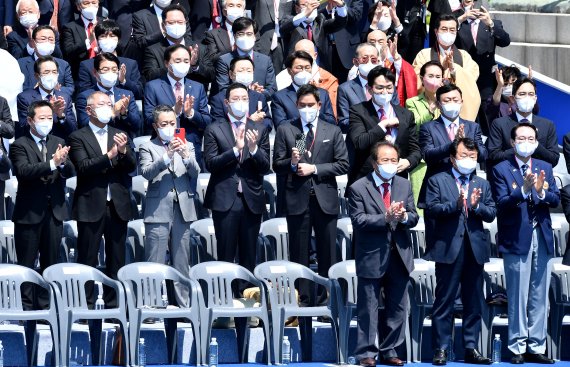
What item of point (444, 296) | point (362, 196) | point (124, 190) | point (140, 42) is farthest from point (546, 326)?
point (140, 42)

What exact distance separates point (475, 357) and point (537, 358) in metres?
0.60

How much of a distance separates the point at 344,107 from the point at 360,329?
2.78 m

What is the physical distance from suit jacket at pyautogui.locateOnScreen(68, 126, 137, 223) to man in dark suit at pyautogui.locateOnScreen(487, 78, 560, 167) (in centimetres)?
352

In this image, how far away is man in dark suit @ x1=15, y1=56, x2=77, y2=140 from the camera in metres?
17.8

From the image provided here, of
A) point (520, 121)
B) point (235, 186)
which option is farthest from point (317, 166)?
point (520, 121)

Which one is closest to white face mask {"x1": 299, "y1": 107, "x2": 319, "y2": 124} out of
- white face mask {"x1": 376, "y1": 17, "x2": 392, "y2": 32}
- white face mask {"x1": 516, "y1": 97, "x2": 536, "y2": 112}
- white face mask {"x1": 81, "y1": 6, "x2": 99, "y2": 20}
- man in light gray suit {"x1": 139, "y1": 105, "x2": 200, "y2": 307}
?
man in light gray suit {"x1": 139, "y1": 105, "x2": 200, "y2": 307}

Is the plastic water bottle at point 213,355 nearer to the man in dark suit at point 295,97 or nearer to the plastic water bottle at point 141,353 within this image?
the plastic water bottle at point 141,353

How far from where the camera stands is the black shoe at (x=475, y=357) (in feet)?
54.7

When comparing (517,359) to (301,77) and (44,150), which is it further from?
(44,150)

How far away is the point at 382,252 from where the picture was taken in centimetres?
1628

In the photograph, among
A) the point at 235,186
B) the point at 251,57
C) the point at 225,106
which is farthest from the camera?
the point at 251,57

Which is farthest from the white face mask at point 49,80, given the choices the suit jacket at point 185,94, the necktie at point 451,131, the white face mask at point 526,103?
the white face mask at point 526,103

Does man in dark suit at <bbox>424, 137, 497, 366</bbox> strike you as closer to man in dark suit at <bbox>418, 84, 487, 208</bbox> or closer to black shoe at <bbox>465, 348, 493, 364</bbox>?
black shoe at <bbox>465, 348, 493, 364</bbox>

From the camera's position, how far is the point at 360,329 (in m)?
16.4
